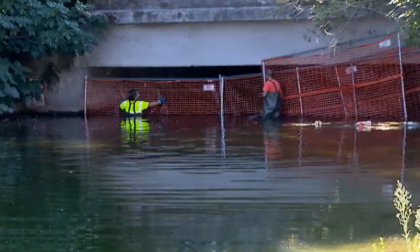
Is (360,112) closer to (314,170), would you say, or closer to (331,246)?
(314,170)

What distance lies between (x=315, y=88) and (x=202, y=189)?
34.7 feet

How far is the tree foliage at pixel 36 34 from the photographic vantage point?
18062 millimetres

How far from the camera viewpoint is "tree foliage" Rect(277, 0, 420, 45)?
16.7 metres

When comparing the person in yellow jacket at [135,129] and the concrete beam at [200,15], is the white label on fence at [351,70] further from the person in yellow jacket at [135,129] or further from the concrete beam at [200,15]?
the person in yellow jacket at [135,129]

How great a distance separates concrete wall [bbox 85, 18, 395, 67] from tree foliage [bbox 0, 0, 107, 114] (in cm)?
91

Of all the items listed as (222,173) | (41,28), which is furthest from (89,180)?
(41,28)

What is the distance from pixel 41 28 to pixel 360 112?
8269mm

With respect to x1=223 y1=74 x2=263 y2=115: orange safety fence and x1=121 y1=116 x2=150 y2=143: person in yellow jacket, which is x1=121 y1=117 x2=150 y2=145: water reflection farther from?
x1=223 y1=74 x2=263 y2=115: orange safety fence

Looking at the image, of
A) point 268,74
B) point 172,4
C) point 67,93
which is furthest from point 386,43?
point 67,93

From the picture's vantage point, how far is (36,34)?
63.5ft

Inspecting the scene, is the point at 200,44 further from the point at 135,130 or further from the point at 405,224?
the point at 405,224

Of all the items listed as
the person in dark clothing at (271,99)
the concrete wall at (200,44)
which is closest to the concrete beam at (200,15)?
the concrete wall at (200,44)

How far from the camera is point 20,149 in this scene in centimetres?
1465

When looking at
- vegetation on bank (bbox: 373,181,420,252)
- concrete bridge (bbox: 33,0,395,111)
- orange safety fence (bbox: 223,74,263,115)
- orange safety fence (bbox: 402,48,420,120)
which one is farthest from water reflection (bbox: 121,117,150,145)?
vegetation on bank (bbox: 373,181,420,252)
